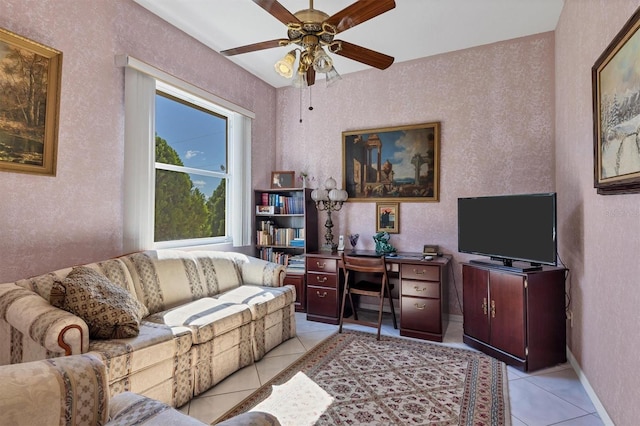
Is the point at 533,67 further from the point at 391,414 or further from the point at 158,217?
the point at 158,217

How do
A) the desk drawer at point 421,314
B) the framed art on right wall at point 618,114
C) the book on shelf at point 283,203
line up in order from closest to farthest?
the framed art on right wall at point 618,114 < the desk drawer at point 421,314 < the book on shelf at point 283,203

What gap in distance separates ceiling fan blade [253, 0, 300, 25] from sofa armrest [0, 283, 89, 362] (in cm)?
190

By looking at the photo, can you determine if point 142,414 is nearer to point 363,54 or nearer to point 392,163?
point 363,54

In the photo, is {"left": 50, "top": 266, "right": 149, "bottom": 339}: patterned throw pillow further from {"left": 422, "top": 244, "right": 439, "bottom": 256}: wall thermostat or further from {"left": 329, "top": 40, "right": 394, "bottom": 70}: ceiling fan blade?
{"left": 422, "top": 244, "right": 439, "bottom": 256}: wall thermostat

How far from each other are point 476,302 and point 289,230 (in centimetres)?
225

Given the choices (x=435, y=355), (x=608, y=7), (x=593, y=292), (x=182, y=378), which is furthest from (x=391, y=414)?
(x=608, y=7)

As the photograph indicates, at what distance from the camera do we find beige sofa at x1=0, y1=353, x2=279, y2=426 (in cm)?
94

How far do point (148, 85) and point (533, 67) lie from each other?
364 centimetres

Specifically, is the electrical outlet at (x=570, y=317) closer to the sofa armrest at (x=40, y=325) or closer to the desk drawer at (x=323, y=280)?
the desk drawer at (x=323, y=280)

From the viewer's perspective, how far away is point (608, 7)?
1.85 metres

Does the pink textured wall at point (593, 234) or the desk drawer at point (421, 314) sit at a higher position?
the pink textured wall at point (593, 234)

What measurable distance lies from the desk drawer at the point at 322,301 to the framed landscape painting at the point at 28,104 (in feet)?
8.44

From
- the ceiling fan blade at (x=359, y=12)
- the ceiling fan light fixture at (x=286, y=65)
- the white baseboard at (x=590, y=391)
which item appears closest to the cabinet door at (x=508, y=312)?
the white baseboard at (x=590, y=391)

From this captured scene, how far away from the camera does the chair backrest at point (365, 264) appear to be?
3170mm
